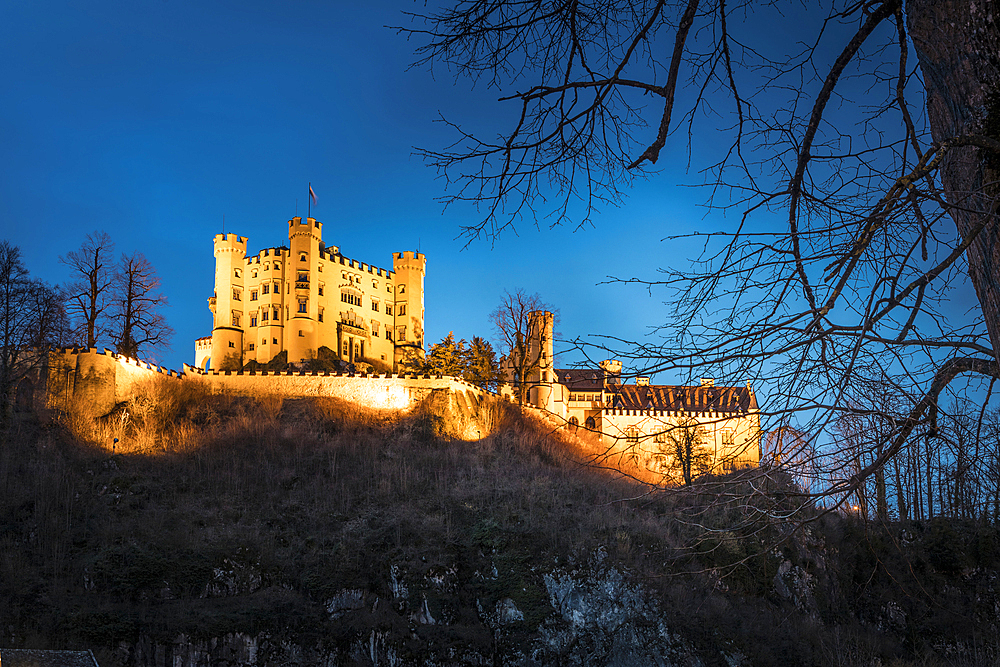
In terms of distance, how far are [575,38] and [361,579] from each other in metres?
24.3

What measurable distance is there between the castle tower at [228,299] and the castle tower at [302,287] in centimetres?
380

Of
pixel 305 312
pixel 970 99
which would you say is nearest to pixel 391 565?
pixel 970 99

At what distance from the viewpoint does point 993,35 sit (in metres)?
3.37

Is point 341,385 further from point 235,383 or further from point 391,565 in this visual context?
point 391,565

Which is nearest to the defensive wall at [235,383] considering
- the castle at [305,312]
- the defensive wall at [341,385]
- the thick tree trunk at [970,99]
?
the defensive wall at [341,385]

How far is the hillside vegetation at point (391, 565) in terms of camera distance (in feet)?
74.7

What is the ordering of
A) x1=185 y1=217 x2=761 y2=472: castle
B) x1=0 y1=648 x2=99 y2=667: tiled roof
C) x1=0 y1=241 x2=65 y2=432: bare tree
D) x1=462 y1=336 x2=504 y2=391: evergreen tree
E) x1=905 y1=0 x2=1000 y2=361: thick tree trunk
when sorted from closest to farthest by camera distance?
x1=905 y1=0 x2=1000 y2=361: thick tree trunk, x1=0 y1=648 x2=99 y2=667: tiled roof, x1=0 y1=241 x2=65 y2=432: bare tree, x1=462 y1=336 x2=504 y2=391: evergreen tree, x1=185 y1=217 x2=761 y2=472: castle

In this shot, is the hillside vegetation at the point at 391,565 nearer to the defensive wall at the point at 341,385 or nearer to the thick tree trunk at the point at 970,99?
the defensive wall at the point at 341,385

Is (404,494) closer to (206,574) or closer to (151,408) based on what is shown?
(206,574)

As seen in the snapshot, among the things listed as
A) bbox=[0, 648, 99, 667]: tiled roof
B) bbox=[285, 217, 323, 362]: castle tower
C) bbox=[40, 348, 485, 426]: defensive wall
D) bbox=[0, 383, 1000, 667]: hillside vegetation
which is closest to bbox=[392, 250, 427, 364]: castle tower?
bbox=[285, 217, 323, 362]: castle tower

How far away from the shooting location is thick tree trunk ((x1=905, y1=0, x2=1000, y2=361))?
338 cm

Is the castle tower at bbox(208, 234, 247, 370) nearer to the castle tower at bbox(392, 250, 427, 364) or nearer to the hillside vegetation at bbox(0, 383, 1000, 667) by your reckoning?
the castle tower at bbox(392, 250, 427, 364)

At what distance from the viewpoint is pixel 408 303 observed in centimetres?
6262

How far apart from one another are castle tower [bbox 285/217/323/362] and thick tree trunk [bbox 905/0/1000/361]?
173 feet
